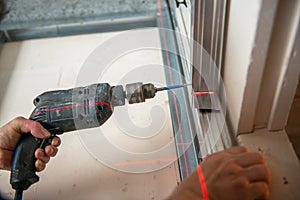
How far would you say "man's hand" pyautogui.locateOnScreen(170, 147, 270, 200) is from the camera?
2.20 feet

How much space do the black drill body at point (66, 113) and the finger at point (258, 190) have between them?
0.44m

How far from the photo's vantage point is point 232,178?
2.24ft

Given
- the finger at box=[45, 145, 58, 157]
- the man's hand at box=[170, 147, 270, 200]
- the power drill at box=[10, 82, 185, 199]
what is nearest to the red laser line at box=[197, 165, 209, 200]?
the man's hand at box=[170, 147, 270, 200]

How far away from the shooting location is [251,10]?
58 cm

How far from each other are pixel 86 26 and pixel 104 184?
3.04 feet

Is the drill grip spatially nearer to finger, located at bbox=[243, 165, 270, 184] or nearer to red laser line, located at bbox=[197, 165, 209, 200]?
red laser line, located at bbox=[197, 165, 209, 200]

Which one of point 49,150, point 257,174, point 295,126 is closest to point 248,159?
point 257,174

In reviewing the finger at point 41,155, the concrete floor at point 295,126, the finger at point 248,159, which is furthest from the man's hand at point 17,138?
the concrete floor at point 295,126

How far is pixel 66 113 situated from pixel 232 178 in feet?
1.68

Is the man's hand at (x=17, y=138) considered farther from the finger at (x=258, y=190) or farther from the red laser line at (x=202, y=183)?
the finger at (x=258, y=190)

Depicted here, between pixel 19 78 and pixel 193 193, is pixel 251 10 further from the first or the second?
pixel 19 78

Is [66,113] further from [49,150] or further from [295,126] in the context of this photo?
[295,126]

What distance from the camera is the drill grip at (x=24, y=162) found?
0.89 m

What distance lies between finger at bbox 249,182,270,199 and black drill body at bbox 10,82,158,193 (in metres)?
0.44
